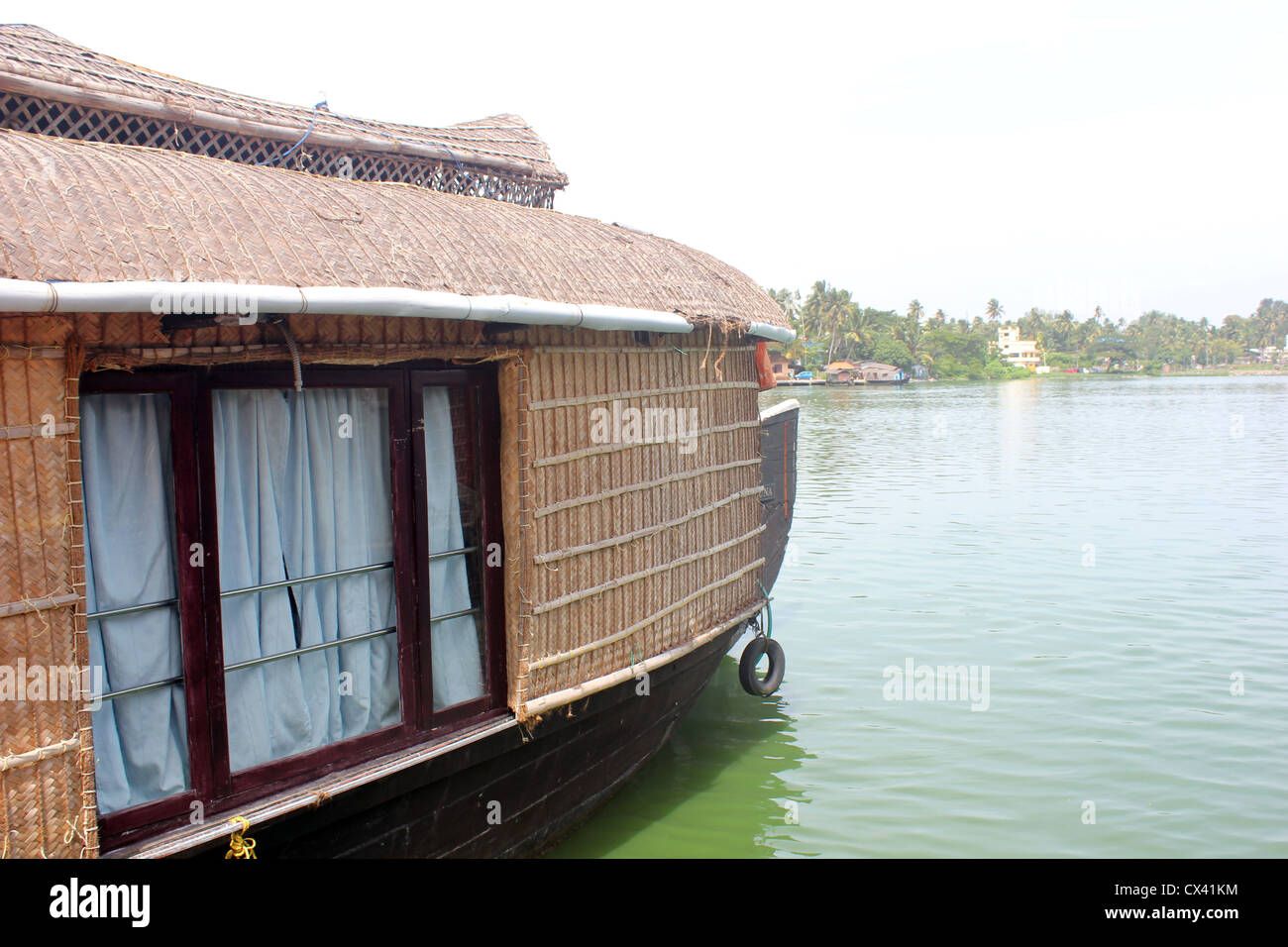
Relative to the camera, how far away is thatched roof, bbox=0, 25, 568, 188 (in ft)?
13.2

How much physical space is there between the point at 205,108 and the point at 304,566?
93.7 inches

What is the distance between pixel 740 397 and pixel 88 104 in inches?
136

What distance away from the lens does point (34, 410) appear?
2.58m

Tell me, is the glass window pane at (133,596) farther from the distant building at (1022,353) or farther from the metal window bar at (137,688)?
the distant building at (1022,353)

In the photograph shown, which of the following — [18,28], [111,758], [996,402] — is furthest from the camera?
[996,402]

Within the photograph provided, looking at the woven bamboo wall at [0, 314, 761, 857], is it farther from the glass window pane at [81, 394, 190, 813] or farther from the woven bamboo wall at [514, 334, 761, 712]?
the glass window pane at [81, 394, 190, 813]

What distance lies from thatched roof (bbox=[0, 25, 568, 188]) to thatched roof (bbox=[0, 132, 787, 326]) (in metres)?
0.71

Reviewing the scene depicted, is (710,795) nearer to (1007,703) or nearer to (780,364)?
(1007,703)

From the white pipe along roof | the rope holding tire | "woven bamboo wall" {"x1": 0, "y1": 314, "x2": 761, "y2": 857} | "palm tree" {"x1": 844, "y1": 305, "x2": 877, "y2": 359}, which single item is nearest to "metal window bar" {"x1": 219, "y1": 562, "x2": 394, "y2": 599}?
"woven bamboo wall" {"x1": 0, "y1": 314, "x2": 761, "y2": 857}

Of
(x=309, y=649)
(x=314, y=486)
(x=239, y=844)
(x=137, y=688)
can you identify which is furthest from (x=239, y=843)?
(x=314, y=486)

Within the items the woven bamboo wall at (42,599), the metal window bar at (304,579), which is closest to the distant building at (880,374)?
the metal window bar at (304,579)

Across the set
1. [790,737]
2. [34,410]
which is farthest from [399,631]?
[790,737]

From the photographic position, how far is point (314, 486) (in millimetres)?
3453
